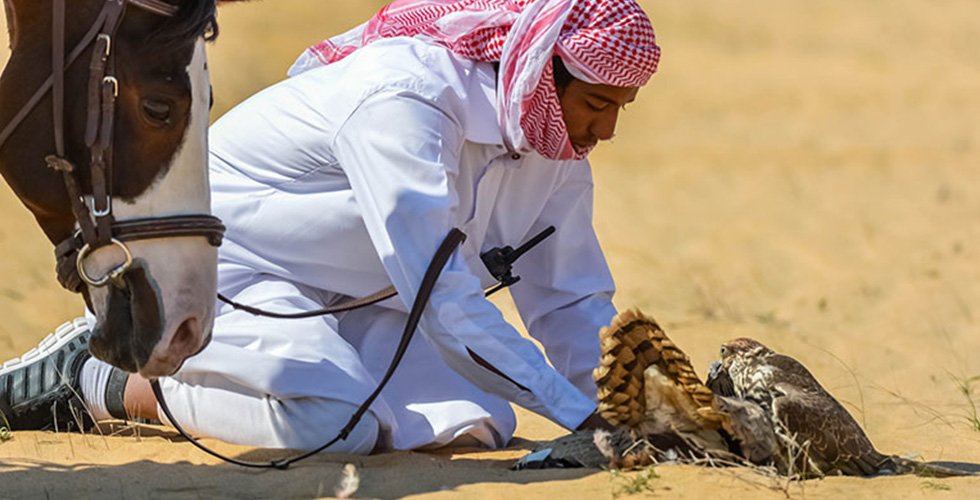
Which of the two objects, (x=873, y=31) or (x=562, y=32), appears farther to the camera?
(x=873, y=31)

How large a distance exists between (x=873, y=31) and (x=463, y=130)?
17.0 metres

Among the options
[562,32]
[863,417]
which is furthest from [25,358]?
[863,417]

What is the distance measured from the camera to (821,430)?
12.0 ft

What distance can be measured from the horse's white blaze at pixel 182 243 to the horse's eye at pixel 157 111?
0.06 metres

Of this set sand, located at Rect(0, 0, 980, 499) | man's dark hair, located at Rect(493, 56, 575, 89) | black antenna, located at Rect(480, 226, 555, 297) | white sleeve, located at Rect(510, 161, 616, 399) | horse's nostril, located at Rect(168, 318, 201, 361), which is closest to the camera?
horse's nostril, located at Rect(168, 318, 201, 361)

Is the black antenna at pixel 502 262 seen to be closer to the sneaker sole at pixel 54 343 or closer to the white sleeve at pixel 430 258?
the white sleeve at pixel 430 258

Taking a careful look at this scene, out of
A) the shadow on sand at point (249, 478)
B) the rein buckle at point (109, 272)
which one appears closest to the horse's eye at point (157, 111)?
the rein buckle at point (109, 272)

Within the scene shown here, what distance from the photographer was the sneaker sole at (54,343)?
4.53 m

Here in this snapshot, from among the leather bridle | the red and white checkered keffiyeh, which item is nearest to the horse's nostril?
the leather bridle

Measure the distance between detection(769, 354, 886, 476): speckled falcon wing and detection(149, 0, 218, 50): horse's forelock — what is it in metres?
1.81

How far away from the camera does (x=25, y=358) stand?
15.0ft

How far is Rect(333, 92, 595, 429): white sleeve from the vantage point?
12.3 feet

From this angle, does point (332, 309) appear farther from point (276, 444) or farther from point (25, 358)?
point (25, 358)

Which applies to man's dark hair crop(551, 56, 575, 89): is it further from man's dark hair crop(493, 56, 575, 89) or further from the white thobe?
the white thobe
